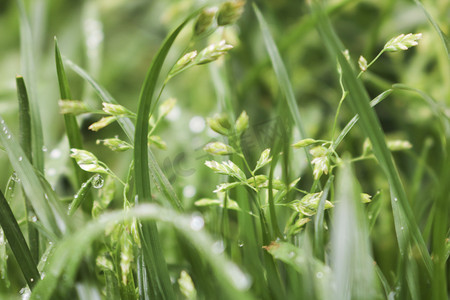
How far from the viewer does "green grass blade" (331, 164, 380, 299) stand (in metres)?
0.27

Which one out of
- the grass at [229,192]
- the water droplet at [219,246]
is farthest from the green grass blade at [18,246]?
the water droplet at [219,246]

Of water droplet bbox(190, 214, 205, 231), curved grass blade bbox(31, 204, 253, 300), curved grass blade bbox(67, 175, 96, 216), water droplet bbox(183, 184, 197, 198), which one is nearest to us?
curved grass blade bbox(31, 204, 253, 300)

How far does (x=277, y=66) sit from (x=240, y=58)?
0.44 m

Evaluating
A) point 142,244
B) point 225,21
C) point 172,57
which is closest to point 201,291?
point 142,244

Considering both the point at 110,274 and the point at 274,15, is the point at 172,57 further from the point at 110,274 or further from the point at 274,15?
the point at 110,274

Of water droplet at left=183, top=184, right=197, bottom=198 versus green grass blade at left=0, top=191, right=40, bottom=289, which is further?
water droplet at left=183, top=184, right=197, bottom=198

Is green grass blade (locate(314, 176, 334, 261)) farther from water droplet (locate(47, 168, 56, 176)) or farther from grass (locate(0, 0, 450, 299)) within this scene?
water droplet (locate(47, 168, 56, 176))

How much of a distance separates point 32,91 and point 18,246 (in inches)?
7.5

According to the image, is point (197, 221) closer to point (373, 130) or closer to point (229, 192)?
point (229, 192)

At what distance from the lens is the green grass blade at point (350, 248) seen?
0.89ft

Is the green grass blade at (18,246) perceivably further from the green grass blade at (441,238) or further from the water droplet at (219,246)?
the green grass blade at (441,238)

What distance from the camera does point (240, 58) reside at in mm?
866

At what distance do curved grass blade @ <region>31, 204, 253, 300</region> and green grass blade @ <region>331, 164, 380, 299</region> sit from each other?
2.5 inches

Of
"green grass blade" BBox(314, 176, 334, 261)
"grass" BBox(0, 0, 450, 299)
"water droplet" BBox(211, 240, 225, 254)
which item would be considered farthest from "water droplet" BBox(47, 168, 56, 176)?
"green grass blade" BBox(314, 176, 334, 261)
